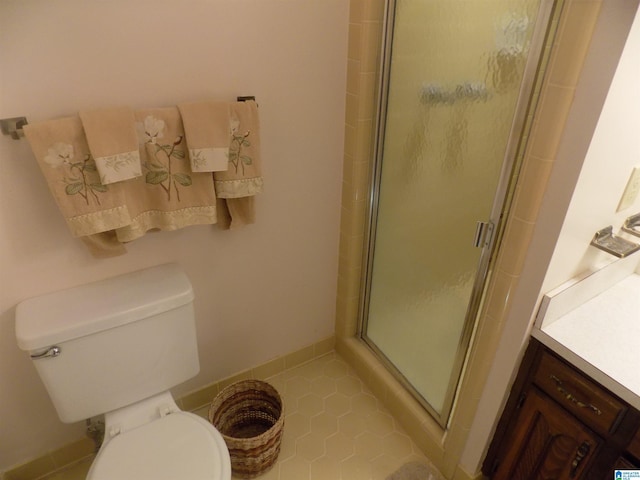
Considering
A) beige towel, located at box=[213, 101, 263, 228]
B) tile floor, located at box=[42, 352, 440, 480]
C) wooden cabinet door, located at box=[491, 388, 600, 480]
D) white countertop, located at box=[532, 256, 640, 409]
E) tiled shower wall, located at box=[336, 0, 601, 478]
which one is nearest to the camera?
tiled shower wall, located at box=[336, 0, 601, 478]

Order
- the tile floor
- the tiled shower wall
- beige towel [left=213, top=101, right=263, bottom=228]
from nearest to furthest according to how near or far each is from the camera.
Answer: the tiled shower wall, beige towel [left=213, top=101, right=263, bottom=228], the tile floor

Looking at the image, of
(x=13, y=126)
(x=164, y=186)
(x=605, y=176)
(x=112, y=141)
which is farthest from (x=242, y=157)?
(x=605, y=176)

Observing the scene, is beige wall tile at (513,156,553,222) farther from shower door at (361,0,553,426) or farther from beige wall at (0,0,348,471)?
beige wall at (0,0,348,471)

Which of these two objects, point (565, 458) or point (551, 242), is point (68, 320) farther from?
point (565, 458)

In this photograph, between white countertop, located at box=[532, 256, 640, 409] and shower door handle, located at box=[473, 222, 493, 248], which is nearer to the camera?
white countertop, located at box=[532, 256, 640, 409]

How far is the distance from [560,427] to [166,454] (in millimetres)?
1101

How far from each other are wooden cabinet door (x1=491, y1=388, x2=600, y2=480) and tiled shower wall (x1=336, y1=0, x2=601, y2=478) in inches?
3.7

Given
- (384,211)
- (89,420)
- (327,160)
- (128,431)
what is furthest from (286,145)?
(89,420)

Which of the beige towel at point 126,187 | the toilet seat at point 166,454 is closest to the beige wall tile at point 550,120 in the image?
the beige towel at point 126,187

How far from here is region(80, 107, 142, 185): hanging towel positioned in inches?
42.5

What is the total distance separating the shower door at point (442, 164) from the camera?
1.09 m

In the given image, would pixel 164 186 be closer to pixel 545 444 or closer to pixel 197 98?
pixel 197 98

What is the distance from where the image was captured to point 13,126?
1.05 metres

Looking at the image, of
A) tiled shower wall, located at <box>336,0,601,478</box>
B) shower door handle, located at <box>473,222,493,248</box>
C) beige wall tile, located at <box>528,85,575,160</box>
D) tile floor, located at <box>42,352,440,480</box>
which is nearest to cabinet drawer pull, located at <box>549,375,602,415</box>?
tiled shower wall, located at <box>336,0,601,478</box>
